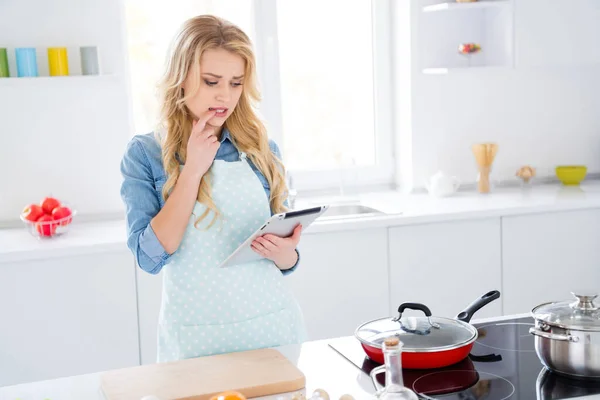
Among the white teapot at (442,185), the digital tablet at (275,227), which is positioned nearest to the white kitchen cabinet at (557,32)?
the white teapot at (442,185)

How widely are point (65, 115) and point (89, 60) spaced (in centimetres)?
29

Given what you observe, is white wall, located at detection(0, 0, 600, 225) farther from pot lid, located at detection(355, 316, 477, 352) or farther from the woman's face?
pot lid, located at detection(355, 316, 477, 352)

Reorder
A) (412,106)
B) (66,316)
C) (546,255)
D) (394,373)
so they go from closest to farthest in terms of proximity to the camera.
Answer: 1. (394,373)
2. (66,316)
3. (546,255)
4. (412,106)

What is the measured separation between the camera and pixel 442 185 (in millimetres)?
3816

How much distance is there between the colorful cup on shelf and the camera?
3365 millimetres

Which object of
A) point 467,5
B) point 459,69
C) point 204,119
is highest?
point 467,5

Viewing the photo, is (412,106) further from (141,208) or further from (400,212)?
(141,208)

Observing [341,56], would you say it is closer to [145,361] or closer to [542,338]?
[145,361]

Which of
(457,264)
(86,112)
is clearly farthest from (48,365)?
(457,264)

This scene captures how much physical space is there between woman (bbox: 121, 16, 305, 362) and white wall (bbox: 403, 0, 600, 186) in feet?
6.74

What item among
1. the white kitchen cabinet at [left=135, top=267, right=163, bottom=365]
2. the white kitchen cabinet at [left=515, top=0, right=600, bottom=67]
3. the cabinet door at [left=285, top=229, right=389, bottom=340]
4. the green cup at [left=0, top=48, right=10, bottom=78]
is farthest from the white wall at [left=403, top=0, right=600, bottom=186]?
the green cup at [left=0, top=48, right=10, bottom=78]

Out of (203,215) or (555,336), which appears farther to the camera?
(203,215)

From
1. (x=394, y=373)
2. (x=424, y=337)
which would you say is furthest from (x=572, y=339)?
(x=394, y=373)

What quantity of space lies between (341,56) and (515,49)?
839 millimetres
